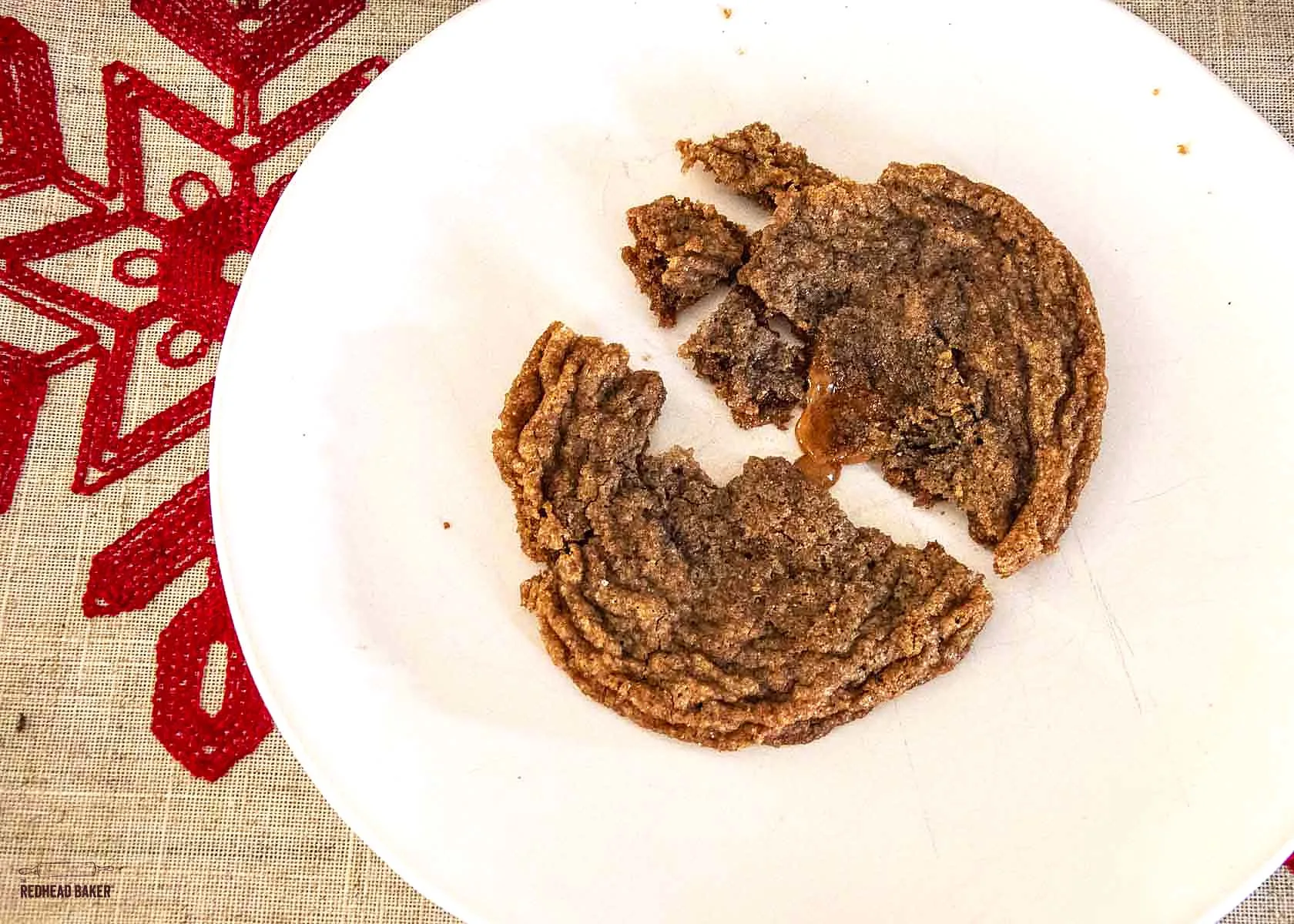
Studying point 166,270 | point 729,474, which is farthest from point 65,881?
point 729,474

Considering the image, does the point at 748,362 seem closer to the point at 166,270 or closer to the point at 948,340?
the point at 948,340

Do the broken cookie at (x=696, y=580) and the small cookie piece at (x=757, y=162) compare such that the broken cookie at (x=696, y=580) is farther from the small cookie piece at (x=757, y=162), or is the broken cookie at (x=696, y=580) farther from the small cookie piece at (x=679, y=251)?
the small cookie piece at (x=757, y=162)

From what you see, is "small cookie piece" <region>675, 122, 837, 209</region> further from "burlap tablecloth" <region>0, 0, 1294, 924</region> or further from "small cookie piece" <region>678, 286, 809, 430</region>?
"burlap tablecloth" <region>0, 0, 1294, 924</region>

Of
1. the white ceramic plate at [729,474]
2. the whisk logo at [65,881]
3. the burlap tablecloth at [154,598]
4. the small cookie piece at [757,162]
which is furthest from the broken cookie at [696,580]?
the whisk logo at [65,881]

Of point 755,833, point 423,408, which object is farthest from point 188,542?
point 755,833

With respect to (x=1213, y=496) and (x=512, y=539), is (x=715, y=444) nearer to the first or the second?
(x=512, y=539)

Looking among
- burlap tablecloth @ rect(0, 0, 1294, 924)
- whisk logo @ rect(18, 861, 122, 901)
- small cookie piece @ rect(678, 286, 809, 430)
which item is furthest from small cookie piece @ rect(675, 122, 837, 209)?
whisk logo @ rect(18, 861, 122, 901)

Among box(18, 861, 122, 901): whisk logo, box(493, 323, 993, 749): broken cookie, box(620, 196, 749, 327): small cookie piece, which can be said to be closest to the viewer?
box(493, 323, 993, 749): broken cookie
